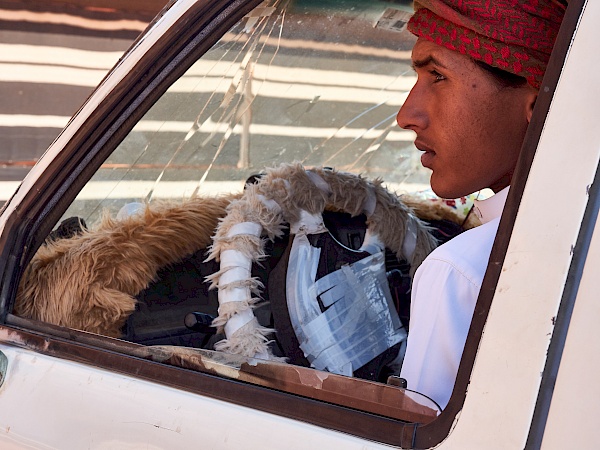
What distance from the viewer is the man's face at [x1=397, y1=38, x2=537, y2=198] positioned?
1.44m

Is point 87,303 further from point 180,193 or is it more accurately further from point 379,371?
point 379,371

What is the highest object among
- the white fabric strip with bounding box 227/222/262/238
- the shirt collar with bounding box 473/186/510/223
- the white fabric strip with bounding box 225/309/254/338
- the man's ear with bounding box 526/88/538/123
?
the man's ear with bounding box 526/88/538/123

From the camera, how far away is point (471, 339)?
0.91 meters

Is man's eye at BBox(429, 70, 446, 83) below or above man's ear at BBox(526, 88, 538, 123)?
below

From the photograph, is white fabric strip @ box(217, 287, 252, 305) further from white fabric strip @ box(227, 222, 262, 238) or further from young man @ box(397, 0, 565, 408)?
young man @ box(397, 0, 565, 408)

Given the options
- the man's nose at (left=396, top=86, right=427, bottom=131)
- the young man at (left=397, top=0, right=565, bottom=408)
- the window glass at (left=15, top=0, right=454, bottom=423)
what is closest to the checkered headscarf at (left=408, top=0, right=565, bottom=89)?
the young man at (left=397, top=0, right=565, bottom=408)

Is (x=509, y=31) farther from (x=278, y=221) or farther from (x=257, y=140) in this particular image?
(x=257, y=140)

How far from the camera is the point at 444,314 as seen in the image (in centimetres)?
115

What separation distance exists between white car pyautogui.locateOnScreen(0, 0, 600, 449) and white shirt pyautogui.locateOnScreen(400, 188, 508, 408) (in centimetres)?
10

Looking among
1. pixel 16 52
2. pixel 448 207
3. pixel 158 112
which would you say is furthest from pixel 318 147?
pixel 16 52

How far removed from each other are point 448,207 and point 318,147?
50 cm

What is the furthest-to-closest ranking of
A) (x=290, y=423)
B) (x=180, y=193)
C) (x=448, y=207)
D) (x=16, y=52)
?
(x=16, y=52) → (x=448, y=207) → (x=180, y=193) → (x=290, y=423)

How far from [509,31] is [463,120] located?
0.65 ft

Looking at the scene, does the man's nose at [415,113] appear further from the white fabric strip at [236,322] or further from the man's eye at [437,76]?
the white fabric strip at [236,322]
